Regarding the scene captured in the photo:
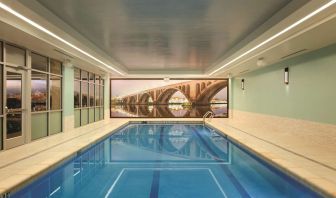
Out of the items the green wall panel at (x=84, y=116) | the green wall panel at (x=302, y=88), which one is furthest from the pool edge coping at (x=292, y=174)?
the green wall panel at (x=84, y=116)

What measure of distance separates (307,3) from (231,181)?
2.83m

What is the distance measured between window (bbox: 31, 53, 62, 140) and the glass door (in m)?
0.55

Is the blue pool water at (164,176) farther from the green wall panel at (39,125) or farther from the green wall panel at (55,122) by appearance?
the green wall panel at (55,122)

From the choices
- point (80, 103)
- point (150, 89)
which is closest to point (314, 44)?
point (80, 103)

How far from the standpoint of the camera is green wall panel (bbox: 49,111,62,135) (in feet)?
28.3

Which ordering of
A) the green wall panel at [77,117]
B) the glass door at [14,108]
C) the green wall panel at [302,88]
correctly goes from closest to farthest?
1. the glass door at [14,108]
2. the green wall panel at [302,88]
3. the green wall panel at [77,117]

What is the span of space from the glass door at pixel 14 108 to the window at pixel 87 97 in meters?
3.96

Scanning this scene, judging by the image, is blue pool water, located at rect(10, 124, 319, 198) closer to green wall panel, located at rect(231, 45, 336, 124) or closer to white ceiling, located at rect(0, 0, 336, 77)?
green wall panel, located at rect(231, 45, 336, 124)

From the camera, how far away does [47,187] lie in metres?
4.36

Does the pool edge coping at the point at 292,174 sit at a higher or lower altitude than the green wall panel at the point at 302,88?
lower

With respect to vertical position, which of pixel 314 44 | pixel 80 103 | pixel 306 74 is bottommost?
pixel 80 103

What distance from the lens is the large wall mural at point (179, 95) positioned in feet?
55.9

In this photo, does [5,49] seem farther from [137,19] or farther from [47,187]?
[47,187]

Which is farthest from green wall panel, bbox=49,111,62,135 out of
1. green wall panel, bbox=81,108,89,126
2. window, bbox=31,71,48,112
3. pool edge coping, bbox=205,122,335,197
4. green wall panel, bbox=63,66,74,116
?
pool edge coping, bbox=205,122,335,197
